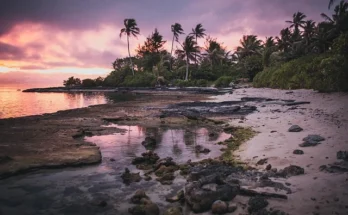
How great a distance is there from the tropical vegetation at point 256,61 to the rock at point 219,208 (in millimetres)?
19798

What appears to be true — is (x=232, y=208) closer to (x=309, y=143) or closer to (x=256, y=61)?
(x=309, y=143)

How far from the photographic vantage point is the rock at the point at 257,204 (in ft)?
17.9

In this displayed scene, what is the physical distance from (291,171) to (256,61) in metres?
55.5

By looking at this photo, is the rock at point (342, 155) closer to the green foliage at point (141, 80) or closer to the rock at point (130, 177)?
the rock at point (130, 177)

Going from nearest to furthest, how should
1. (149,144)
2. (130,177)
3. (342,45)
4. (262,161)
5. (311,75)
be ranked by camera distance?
(130,177) → (262,161) → (149,144) → (342,45) → (311,75)

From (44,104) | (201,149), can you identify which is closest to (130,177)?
(201,149)

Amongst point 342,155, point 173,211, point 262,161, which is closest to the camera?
point 173,211

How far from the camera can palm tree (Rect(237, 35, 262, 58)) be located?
69175 mm

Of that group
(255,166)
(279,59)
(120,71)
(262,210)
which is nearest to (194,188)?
(262,210)

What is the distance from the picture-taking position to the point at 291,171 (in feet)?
23.3

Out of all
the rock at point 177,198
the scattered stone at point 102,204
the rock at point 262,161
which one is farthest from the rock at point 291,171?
the scattered stone at point 102,204

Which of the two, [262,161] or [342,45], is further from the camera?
[342,45]

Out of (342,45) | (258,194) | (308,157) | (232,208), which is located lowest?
(232,208)

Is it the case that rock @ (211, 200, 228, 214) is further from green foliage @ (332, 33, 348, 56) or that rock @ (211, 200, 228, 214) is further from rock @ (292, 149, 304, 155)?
green foliage @ (332, 33, 348, 56)
